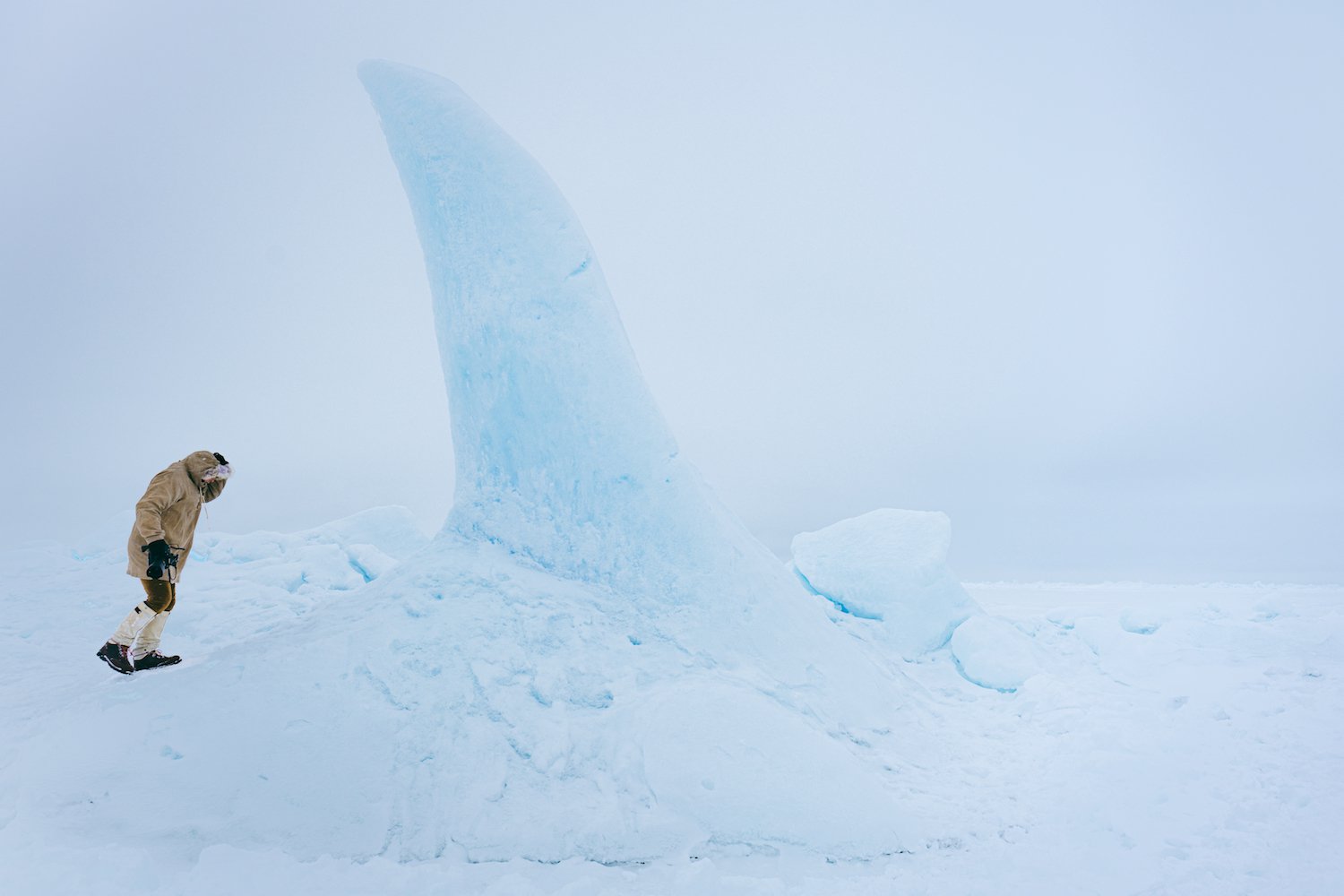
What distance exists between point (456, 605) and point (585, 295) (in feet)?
12.5

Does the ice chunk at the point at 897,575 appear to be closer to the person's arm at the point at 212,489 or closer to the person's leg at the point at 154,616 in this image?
the person's arm at the point at 212,489

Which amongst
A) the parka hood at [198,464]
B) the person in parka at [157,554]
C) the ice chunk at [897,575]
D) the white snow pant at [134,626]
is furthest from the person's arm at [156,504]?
the ice chunk at [897,575]

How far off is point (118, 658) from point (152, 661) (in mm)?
251

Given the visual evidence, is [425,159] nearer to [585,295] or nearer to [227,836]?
[585,295]

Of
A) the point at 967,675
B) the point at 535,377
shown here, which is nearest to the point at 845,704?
the point at 967,675

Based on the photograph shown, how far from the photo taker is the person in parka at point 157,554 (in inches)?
240

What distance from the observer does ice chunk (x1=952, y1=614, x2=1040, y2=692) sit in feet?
32.5

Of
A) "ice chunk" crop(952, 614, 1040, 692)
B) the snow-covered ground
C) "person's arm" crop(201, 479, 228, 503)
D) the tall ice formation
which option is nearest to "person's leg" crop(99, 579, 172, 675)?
the snow-covered ground

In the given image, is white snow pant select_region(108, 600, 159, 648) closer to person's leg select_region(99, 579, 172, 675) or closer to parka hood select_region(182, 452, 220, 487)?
person's leg select_region(99, 579, 172, 675)

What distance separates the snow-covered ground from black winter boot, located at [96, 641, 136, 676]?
0.28 metres

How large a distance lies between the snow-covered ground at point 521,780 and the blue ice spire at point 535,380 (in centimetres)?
86

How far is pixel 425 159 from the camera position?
8.65 m

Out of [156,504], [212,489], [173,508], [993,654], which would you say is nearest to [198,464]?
[212,489]

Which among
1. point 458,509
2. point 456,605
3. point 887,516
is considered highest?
point 887,516
